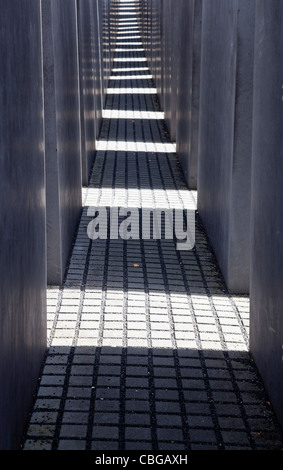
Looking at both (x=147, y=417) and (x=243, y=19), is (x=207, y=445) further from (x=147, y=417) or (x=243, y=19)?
(x=243, y=19)

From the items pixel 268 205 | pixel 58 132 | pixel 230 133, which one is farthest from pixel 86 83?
pixel 268 205

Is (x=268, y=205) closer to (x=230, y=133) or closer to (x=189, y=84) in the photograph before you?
(x=230, y=133)

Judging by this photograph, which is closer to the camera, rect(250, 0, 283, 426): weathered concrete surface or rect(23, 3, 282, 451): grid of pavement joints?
rect(23, 3, 282, 451): grid of pavement joints

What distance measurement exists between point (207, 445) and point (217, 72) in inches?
189

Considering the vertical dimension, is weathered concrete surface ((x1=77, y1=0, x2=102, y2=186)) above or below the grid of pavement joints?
above

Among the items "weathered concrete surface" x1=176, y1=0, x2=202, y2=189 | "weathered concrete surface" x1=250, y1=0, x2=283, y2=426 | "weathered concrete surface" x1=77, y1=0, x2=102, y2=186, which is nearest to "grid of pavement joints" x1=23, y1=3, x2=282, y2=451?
"weathered concrete surface" x1=250, y1=0, x2=283, y2=426

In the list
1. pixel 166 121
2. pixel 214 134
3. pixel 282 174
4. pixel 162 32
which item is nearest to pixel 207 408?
pixel 282 174

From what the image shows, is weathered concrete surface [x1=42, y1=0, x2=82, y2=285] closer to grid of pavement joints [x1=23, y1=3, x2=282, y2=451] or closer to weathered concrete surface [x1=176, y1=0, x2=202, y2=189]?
grid of pavement joints [x1=23, y1=3, x2=282, y2=451]

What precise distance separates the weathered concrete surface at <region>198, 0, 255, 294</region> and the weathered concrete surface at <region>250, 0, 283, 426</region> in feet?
3.70

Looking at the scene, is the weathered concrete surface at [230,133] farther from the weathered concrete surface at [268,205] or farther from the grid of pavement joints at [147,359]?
the weathered concrete surface at [268,205]

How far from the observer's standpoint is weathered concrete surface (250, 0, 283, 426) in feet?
15.2

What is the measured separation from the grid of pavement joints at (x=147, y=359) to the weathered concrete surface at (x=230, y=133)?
0.37m

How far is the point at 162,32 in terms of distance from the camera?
18438mm

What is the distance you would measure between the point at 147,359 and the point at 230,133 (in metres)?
2.57
